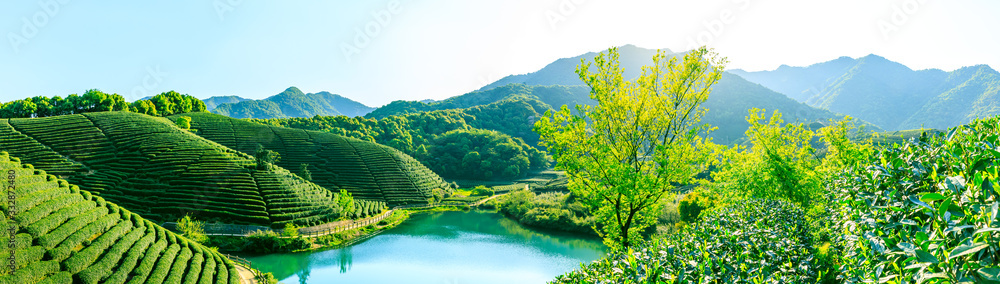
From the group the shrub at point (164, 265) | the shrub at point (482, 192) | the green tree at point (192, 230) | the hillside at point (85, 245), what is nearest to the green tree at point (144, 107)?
the green tree at point (192, 230)

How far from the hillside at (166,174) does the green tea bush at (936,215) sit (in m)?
34.3

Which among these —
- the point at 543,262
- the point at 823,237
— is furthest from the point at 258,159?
the point at 823,237

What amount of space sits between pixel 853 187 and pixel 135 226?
24246 millimetres

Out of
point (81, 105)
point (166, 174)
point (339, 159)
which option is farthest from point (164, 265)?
point (81, 105)

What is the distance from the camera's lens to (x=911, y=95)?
495ft

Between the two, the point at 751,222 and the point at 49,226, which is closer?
the point at 751,222

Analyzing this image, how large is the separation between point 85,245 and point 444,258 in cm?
1743

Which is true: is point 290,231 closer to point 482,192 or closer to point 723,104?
point 482,192

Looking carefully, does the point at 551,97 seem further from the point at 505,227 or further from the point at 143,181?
the point at 143,181

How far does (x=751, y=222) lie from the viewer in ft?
26.2

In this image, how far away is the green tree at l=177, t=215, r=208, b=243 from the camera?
25.8 metres

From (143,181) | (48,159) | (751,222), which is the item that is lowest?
(751,222)

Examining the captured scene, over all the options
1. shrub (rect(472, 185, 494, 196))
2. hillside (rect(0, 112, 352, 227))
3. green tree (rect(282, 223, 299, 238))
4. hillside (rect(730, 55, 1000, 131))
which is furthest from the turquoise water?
hillside (rect(730, 55, 1000, 131))

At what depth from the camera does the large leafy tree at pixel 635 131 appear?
10.3 metres
